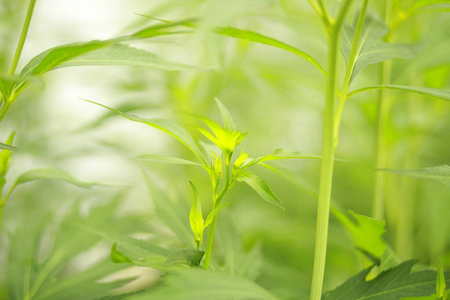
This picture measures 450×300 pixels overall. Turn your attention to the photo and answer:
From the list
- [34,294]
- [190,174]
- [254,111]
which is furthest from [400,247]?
[254,111]

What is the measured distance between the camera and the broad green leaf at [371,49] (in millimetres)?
324

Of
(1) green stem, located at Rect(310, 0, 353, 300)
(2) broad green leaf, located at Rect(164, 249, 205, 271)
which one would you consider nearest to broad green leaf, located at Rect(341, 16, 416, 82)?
(1) green stem, located at Rect(310, 0, 353, 300)

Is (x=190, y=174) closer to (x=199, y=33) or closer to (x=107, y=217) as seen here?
(x=107, y=217)

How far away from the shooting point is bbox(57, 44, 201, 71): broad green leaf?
0.28 m

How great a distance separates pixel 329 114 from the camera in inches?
10.6

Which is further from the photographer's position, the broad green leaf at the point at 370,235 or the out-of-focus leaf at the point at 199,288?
the broad green leaf at the point at 370,235

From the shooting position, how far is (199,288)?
8.8 inches

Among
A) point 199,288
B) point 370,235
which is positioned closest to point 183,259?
point 199,288

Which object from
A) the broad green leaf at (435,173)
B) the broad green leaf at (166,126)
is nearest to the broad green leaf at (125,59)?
the broad green leaf at (166,126)

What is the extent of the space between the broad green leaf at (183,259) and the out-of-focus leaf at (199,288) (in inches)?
0.5

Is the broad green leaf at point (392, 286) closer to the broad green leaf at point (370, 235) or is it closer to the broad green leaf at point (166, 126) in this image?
the broad green leaf at point (370, 235)

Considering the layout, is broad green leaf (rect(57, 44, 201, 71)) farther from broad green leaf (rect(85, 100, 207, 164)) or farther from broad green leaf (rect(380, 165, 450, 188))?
broad green leaf (rect(380, 165, 450, 188))

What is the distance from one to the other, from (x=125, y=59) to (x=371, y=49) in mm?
173

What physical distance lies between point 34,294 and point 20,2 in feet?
1.68
